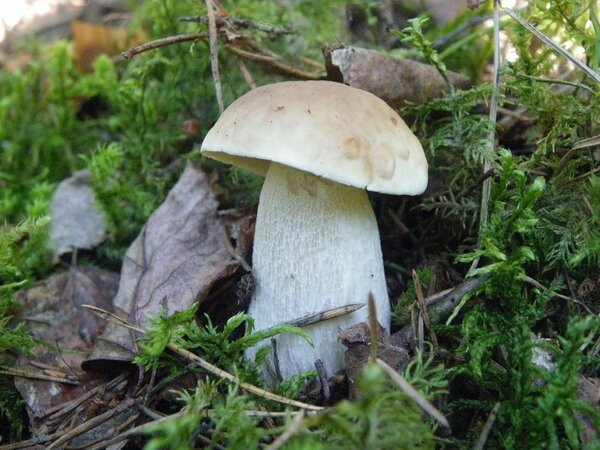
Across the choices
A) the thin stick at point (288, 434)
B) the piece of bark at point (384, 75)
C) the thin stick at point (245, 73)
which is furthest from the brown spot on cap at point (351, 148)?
the thin stick at point (245, 73)

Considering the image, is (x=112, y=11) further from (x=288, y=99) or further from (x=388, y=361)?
(x=388, y=361)

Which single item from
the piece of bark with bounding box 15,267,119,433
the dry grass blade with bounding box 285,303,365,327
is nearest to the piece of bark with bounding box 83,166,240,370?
the piece of bark with bounding box 15,267,119,433

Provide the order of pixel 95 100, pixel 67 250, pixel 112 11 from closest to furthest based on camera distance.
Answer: pixel 67 250 → pixel 95 100 → pixel 112 11

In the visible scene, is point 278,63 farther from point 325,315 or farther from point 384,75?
point 325,315

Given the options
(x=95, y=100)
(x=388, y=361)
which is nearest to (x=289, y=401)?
(x=388, y=361)

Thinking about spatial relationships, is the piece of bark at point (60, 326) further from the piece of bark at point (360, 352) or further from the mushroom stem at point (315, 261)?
the piece of bark at point (360, 352)

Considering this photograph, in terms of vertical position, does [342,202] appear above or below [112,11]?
below

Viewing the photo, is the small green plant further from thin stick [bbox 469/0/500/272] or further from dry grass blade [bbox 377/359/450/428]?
thin stick [bbox 469/0/500/272]

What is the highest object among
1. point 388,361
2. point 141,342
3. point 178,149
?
point 178,149
